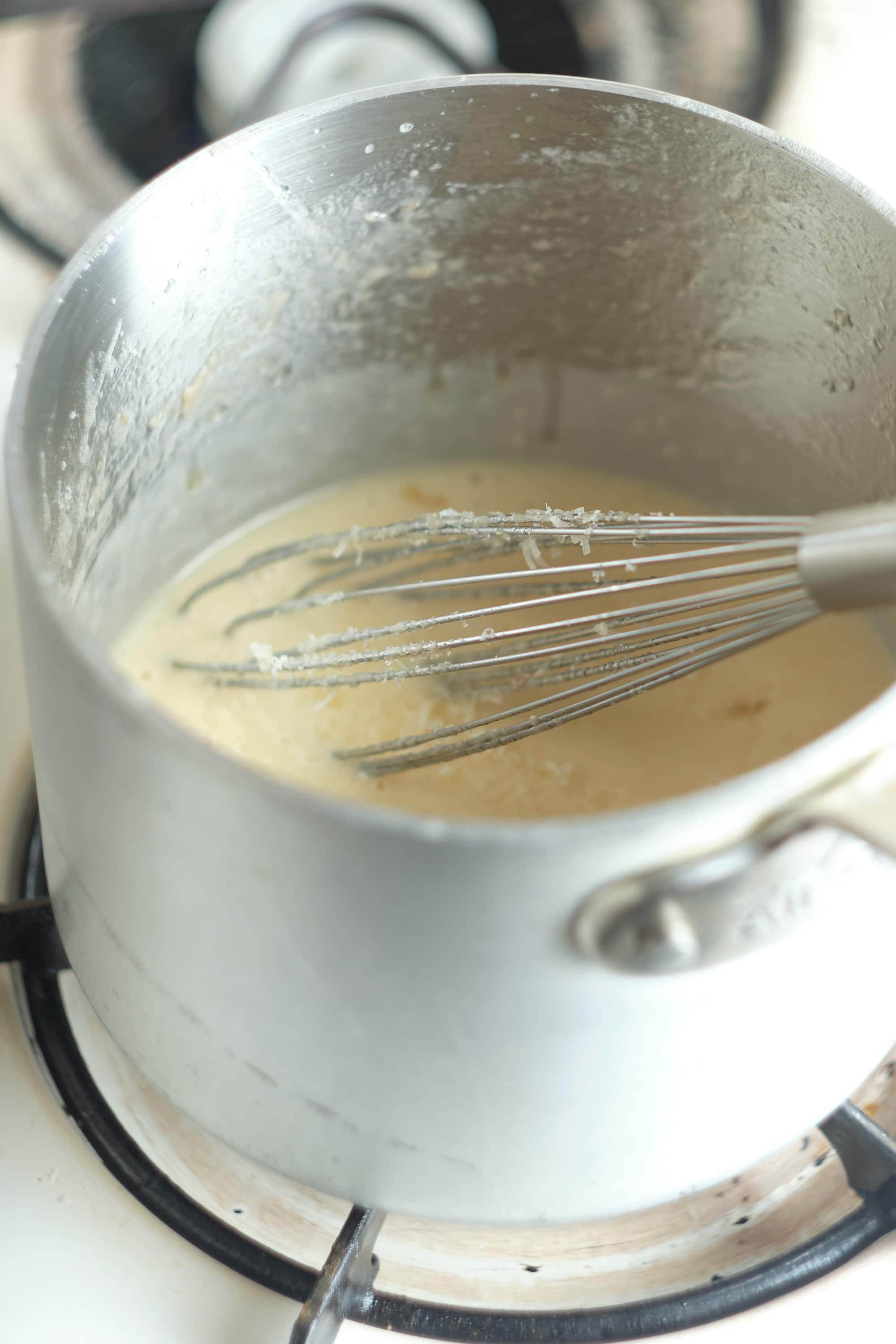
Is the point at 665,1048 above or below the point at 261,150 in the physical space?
below

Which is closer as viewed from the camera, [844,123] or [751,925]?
[751,925]

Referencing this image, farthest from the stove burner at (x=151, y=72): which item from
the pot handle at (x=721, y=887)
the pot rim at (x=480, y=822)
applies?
the pot handle at (x=721, y=887)

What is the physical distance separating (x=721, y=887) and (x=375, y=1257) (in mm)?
283

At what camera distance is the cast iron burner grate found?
48 cm

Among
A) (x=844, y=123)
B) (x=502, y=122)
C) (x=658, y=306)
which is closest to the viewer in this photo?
(x=502, y=122)

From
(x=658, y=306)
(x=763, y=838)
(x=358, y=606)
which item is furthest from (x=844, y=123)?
(x=763, y=838)

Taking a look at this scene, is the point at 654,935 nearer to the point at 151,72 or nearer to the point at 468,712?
the point at 468,712

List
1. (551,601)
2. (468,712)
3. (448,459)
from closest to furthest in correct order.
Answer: (551,601) → (468,712) → (448,459)

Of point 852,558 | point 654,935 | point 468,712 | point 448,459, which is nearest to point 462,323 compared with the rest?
point 448,459

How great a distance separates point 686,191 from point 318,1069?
45cm

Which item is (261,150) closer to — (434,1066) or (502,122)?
(502,122)

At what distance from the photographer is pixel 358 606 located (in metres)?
0.77

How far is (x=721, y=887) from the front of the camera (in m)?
0.31

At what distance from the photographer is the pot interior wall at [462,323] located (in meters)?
0.55
